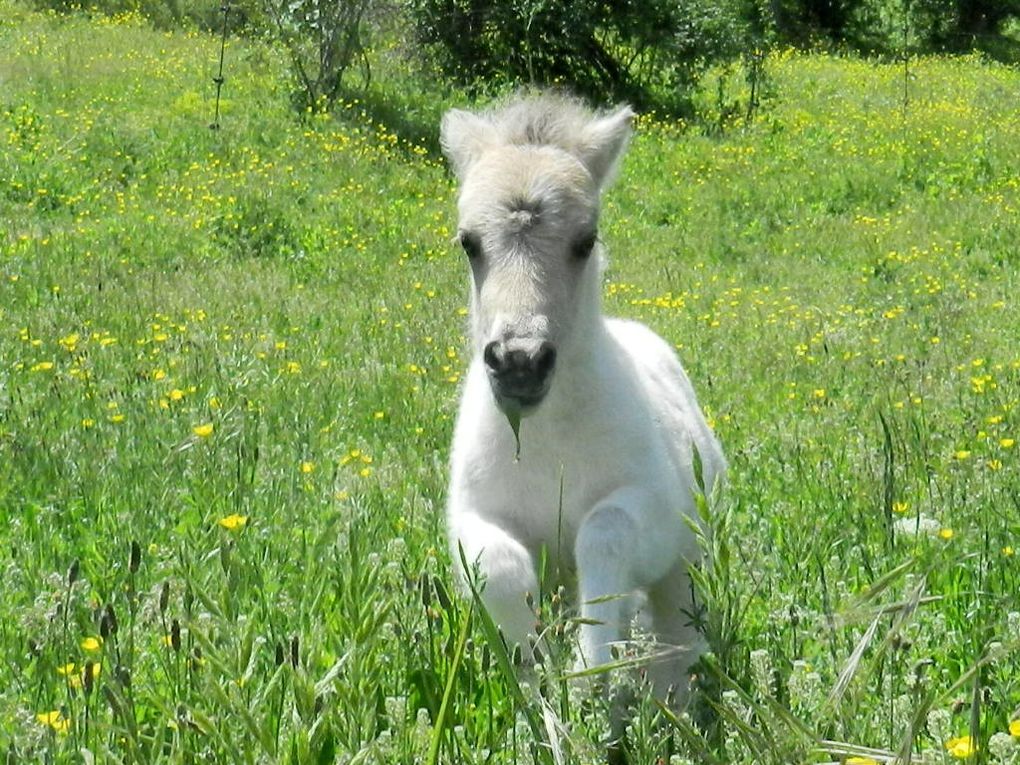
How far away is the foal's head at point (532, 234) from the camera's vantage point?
338cm

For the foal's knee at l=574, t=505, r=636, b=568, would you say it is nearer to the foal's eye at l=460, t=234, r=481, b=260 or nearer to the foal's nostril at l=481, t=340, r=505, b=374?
the foal's nostril at l=481, t=340, r=505, b=374

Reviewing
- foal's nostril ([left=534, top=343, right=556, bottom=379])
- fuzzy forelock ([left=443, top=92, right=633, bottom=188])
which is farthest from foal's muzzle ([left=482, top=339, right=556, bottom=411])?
fuzzy forelock ([left=443, top=92, right=633, bottom=188])

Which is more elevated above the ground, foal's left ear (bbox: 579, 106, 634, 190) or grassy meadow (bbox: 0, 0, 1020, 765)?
foal's left ear (bbox: 579, 106, 634, 190)

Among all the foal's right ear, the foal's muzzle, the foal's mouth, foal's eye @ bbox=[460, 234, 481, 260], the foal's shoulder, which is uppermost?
the foal's right ear

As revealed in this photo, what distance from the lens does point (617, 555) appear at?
130 inches

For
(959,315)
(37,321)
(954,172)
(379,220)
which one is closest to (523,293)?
(37,321)

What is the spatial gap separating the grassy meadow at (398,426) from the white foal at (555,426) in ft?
0.67

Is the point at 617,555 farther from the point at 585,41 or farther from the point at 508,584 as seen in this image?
the point at 585,41

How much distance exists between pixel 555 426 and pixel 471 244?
1.97 ft

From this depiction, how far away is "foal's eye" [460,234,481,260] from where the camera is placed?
12.4 feet

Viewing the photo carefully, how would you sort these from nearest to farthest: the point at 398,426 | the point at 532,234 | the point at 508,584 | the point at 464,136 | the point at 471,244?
the point at 508,584
the point at 532,234
the point at 471,244
the point at 464,136
the point at 398,426

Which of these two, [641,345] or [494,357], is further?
[641,345]

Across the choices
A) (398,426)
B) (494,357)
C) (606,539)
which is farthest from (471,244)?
(398,426)

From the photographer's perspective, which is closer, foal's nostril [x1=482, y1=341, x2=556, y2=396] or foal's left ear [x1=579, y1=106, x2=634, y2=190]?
foal's nostril [x1=482, y1=341, x2=556, y2=396]
